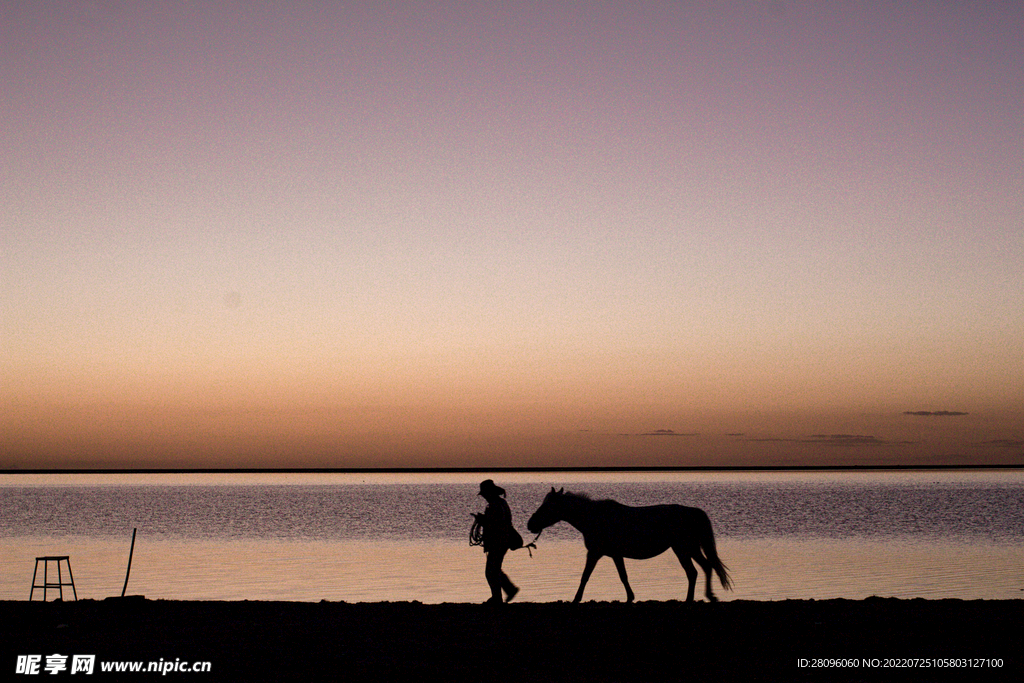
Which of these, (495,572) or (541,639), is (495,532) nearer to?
(495,572)

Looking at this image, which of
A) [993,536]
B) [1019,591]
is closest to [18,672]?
[1019,591]

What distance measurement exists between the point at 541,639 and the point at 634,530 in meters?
3.85

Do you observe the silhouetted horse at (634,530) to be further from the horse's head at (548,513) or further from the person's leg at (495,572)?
the person's leg at (495,572)

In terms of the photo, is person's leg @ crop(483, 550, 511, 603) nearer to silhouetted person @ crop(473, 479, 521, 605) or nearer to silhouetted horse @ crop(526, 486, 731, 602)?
silhouetted person @ crop(473, 479, 521, 605)

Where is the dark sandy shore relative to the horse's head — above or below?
below

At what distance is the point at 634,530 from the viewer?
48.7 ft

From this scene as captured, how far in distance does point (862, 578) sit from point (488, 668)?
53.3ft

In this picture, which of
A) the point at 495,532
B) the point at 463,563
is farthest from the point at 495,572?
the point at 463,563

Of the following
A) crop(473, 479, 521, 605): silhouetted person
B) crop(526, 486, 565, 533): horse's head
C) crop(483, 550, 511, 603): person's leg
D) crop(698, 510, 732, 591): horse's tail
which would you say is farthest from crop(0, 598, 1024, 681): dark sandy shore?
crop(526, 486, 565, 533): horse's head

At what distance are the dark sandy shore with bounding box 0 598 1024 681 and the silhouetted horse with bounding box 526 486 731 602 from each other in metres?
0.85

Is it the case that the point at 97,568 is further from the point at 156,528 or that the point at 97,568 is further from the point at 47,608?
the point at 156,528

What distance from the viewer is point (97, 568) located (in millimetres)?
27141

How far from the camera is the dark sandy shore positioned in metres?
9.39

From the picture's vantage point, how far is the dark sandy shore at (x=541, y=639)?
9.39 m
